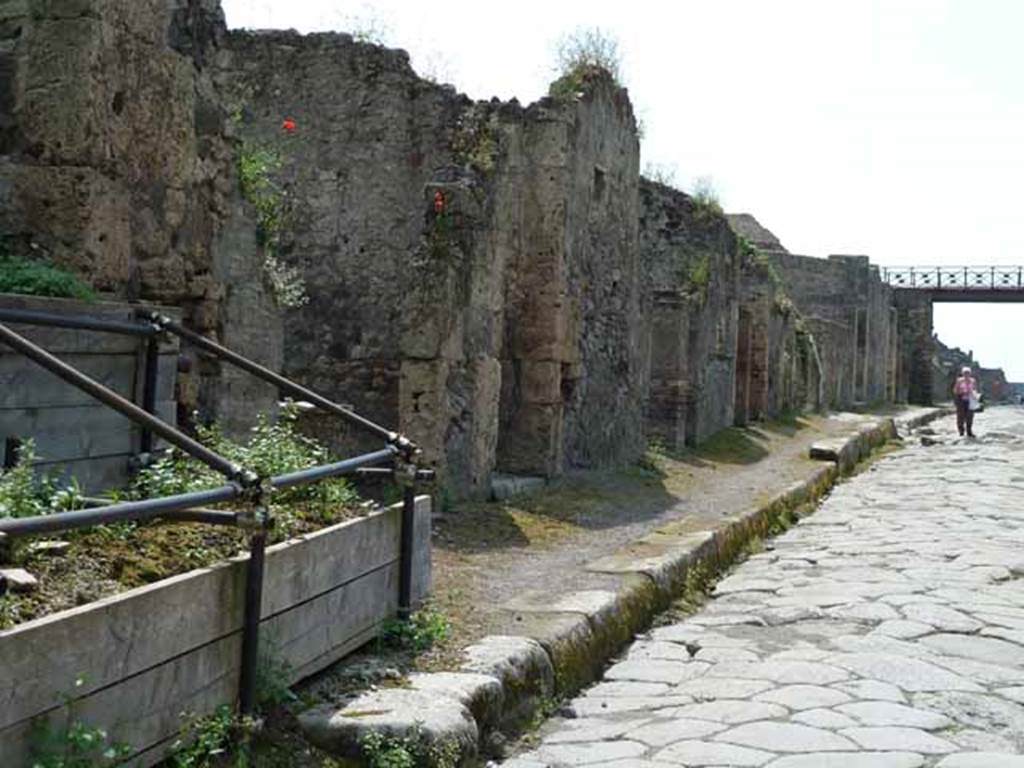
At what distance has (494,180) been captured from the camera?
10.1 meters

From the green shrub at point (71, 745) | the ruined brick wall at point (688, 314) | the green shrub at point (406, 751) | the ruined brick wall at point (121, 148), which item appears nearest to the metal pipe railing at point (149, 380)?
the ruined brick wall at point (121, 148)

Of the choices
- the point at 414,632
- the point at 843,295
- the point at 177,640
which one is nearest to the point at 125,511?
the point at 177,640

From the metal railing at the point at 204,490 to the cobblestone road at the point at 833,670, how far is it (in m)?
1.06

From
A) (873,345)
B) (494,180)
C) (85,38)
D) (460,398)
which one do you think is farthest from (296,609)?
(873,345)

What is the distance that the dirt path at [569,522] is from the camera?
19.9 feet

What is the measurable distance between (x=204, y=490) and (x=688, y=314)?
14413 mm

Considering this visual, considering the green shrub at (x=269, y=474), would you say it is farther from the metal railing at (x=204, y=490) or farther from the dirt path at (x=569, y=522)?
the dirt path at (x=569, y=522)

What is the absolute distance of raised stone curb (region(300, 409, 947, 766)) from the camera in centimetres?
380

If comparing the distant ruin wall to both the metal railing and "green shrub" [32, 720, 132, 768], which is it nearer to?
the metal railing

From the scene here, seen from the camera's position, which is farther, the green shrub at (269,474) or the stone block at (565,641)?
the stone block at (565,641)

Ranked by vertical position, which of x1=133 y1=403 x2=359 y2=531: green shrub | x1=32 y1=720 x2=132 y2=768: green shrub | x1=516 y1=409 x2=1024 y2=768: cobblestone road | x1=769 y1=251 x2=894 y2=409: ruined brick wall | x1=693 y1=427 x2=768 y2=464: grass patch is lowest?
x1=516 y1=409 x2=1024 y2=768: cobblestone road

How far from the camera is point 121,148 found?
534 cm

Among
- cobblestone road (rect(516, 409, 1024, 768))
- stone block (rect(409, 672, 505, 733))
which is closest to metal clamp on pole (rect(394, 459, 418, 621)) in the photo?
stone block (rect(409, 672, 505, 733))

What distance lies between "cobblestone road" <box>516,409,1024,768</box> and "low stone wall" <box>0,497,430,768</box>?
33.2 inches
